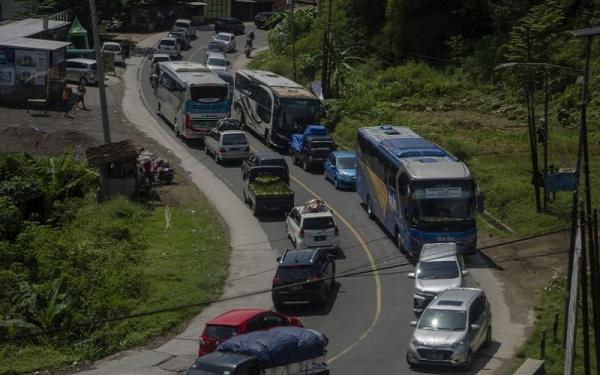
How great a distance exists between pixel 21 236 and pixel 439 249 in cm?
1570

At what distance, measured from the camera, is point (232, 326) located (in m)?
26.5

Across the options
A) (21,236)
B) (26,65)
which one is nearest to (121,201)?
(21,236)

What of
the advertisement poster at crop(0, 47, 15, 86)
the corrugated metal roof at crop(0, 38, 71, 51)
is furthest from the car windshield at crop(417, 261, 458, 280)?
the advertisement poster at crop(0, 47, 15, 86)

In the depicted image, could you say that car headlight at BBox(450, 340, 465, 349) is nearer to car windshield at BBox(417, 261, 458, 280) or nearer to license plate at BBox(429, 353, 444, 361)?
license plate at BBox(429, 353, 444, 361)

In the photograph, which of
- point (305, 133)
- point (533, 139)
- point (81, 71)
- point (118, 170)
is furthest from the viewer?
point (81, 71)

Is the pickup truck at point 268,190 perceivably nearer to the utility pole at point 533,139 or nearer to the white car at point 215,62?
the utility pole at point 533,139

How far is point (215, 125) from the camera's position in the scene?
5781 centimetres

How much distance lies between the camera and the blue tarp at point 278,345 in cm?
2358

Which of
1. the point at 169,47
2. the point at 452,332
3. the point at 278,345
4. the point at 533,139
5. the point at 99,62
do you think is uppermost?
the point at 99,62

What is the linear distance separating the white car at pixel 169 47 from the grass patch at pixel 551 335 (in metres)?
56.2

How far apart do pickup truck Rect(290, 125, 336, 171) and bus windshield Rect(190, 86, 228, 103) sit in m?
6.44

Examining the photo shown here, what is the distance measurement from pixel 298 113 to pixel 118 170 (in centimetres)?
1344

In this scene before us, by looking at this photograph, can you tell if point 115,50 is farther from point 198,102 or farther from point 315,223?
point 315,223

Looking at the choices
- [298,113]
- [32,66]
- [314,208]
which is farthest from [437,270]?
[32,66]
